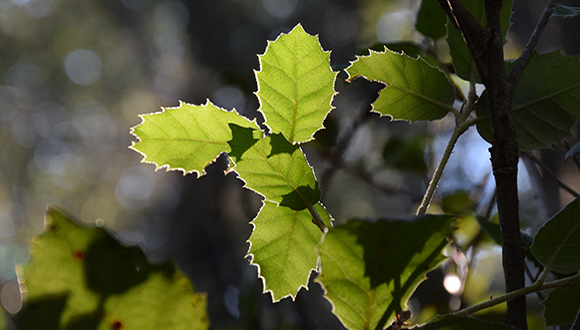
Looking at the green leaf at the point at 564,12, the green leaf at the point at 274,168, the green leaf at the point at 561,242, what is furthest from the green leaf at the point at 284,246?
the green leaf at the point at 564,12

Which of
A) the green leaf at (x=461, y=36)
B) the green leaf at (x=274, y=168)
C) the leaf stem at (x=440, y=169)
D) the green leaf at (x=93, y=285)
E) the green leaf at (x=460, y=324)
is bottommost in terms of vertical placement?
the green leaf at (x=93, y=285)

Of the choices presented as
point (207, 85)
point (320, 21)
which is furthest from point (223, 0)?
point (207, 85)

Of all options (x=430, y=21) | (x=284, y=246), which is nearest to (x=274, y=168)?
(x=284, y=246)

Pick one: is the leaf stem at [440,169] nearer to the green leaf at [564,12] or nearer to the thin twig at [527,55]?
the thin twig at [527,55]

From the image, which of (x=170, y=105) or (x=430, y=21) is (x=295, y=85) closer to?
(x=430, y=21)

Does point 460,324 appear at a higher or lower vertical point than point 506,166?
lower

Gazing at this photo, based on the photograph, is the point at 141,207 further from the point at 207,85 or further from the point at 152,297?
the point at 152,297
